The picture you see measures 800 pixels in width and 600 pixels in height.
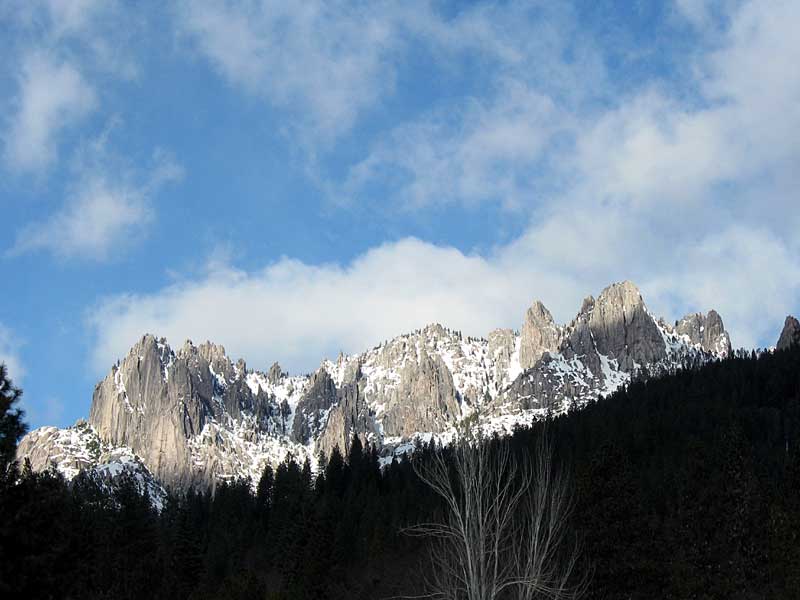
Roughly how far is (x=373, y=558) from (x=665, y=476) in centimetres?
3537

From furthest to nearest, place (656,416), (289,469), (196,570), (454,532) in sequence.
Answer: (656,416)
(289,469)
(196,570)
(454,532)

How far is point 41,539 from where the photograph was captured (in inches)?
815

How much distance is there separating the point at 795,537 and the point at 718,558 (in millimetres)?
9102

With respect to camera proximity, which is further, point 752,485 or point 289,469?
point 289,469

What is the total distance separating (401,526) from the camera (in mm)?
86750

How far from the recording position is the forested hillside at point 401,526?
26656 millimetres

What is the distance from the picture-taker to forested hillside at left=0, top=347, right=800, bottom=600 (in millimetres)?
26656

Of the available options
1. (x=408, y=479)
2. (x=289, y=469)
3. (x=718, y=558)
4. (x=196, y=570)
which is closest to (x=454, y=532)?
(x=718, y=558)

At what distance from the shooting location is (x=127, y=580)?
5012cm

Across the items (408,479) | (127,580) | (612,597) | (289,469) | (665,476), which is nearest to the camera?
(612,597)

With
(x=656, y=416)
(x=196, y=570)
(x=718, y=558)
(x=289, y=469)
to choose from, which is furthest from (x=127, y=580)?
(x=656, y=416)

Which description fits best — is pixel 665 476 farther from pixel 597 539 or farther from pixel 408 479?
pixel 597 539

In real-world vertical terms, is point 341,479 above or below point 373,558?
above

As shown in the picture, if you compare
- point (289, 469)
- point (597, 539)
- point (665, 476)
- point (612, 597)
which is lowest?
point (612, 597)
